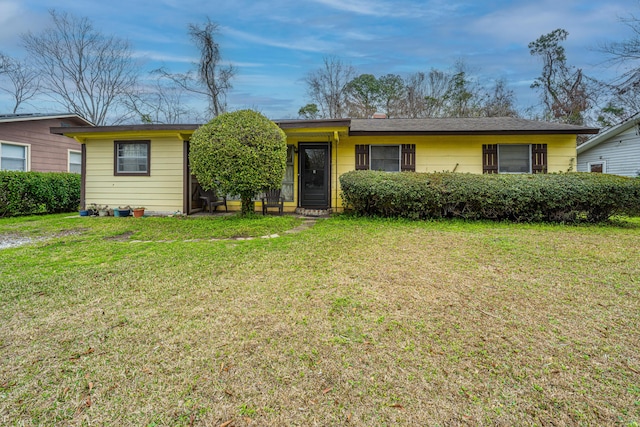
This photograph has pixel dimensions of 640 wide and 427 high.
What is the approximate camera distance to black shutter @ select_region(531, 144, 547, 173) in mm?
8750

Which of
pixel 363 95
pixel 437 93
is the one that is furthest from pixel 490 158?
pixel 363 95

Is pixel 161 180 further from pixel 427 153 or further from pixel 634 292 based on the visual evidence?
pixel 634 292

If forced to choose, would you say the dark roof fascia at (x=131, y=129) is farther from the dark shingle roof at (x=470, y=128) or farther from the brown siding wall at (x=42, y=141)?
the dark shingle roof at (x=470, y=128)

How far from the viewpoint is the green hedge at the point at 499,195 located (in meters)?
6.72

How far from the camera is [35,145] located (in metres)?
11.3

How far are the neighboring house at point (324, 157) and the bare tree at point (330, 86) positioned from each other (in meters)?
11.7

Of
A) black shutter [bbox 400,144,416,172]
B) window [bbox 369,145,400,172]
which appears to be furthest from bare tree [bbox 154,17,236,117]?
black shutter [bbox 400,144,416,172]

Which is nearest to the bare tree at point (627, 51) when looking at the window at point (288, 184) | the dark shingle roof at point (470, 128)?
the dark shingle roof at point (470, 128)

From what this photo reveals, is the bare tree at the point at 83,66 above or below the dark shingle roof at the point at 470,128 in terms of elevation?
above

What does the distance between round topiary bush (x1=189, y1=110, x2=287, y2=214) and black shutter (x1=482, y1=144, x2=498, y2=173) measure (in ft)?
20.1

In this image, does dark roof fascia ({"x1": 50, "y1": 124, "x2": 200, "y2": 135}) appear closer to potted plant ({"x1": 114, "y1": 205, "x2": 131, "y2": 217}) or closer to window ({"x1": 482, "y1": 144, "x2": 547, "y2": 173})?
potted plant ({"x1": 114, "y1": 205, "x2": 131, "y2": 217})

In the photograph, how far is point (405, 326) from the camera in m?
2.28

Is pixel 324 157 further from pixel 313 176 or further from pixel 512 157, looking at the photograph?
pixel 512 157

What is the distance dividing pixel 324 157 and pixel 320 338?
7.66 metres
